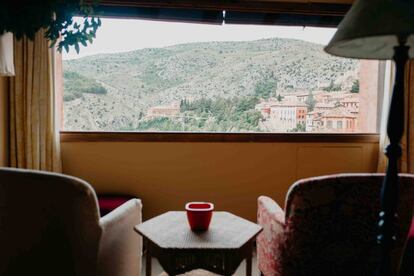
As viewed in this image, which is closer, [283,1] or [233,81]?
[283,1]

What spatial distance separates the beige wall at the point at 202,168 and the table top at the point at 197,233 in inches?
46.8

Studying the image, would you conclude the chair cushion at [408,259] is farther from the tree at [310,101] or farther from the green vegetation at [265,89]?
→ the green vegetation at [265,89]

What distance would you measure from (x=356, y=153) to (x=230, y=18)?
5.32 feet

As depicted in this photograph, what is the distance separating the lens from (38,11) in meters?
1.70

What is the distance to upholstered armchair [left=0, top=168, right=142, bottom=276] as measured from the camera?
1524 millimetres

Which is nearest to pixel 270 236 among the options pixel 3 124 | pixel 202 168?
pixel 202 168

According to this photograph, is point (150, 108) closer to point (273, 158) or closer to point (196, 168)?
point (196, 168)

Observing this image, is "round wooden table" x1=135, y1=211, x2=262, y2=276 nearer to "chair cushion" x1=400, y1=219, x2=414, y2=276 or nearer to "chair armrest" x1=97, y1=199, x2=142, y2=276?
"chair armrest" x1=97, y1=199, x2=142, y2=276

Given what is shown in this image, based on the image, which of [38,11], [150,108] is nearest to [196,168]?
[150,108]

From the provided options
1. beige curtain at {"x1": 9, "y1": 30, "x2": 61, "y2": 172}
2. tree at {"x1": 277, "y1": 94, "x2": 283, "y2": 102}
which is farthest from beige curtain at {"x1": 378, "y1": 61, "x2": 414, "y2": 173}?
beige curtain at {"x1": 9, "y1": 30, "x2": 61, "y2": 172}

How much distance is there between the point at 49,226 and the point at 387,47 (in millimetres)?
1497

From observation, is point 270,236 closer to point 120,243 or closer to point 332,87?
point 120,243

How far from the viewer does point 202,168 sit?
323cm

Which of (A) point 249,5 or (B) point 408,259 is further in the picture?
(A) point 249,5
